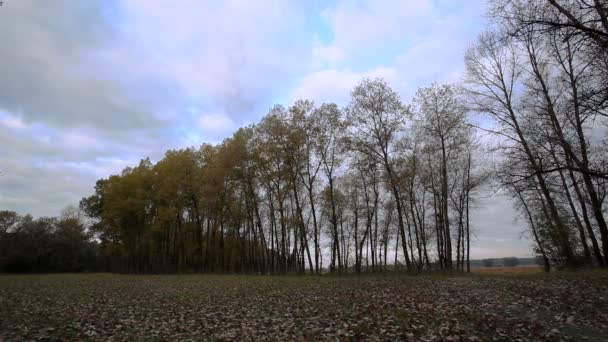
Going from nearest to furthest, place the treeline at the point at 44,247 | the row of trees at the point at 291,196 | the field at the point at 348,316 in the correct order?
the field at the point at 348,316 < the row of trees at the point at 291,196 < the treeline at the point at 44,247

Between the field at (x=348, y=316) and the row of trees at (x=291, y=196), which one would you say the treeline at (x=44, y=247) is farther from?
the field at (x=348, y=316)

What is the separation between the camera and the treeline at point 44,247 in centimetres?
6091

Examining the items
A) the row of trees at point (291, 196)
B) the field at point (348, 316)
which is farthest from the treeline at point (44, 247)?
the field at point (348, 316)

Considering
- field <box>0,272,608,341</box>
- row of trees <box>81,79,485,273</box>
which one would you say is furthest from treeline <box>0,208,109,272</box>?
field <box>0,272,608,341</box>

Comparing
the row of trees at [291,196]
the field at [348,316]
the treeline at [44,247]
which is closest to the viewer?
the field at [348,316]

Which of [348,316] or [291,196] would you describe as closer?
[348,316]

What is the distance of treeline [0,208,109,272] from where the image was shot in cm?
6091

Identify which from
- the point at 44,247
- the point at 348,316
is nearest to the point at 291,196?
the point at 348,316

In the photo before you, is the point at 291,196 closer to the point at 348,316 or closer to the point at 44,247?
the point at 348,316

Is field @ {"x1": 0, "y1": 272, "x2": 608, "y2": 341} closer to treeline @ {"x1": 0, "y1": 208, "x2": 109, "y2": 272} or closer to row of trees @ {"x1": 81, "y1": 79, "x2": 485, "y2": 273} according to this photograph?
row of trees @ {"x1": 81, "y1": 79, "x2": 485, "y2": 273}

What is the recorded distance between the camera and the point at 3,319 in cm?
1062

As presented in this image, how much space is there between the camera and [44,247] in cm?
6306

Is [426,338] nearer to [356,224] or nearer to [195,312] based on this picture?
[195,312]

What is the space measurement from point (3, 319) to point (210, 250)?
3953 centimetres
